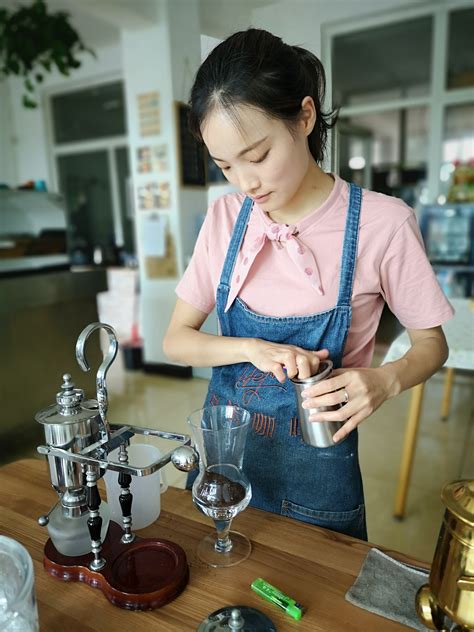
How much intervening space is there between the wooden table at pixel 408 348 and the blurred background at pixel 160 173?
0.06 metres

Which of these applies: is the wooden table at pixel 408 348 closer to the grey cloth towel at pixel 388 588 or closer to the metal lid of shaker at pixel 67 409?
the grey cloth towel at pixel 388 588

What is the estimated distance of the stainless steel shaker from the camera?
65cm

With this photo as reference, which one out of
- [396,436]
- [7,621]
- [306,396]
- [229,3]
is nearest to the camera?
[7,621]

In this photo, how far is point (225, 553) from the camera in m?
0.67

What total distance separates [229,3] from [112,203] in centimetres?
535

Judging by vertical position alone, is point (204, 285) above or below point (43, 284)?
above

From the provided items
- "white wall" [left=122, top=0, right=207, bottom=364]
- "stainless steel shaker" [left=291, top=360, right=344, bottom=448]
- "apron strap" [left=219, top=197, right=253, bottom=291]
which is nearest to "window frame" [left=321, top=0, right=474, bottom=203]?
"white wall" [left=122, top=0, right=207, bottom=364]

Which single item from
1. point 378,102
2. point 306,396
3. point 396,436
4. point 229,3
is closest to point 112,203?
point 378,102

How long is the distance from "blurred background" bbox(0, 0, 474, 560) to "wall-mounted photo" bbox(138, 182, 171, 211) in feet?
0.04

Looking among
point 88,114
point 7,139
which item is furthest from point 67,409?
point 7,139

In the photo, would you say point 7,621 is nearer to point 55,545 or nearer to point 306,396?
point 55,545

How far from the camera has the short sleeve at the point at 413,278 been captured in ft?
2.55

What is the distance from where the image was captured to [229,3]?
34.2 inches

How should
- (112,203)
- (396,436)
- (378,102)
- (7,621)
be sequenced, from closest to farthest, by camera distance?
(7,621), (396,436), (378,102), (112,203)
